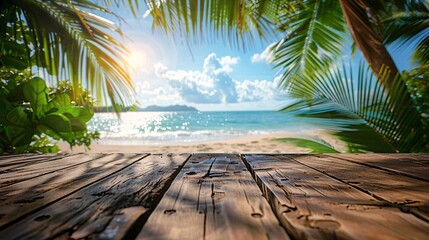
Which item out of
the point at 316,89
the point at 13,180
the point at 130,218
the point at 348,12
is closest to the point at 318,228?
the point at 130,218

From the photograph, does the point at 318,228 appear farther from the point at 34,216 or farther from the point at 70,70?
the point at 70,70

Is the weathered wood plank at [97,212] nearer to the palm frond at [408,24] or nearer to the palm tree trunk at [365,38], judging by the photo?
the palm tree trunk at [365,38]

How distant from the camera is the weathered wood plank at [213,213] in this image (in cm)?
44

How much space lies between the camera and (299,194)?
0.65 metres

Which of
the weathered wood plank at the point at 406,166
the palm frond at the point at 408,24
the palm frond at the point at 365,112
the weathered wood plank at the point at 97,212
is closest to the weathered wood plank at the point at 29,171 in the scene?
the weathered wood plank at the point at 97,212

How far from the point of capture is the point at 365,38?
99.7 inches

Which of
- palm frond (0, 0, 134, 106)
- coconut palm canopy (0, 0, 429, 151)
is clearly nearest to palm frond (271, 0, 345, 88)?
coconut palm canopy (0, 0, 429, 151)

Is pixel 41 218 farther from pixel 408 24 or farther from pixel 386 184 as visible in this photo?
pixel 408 24

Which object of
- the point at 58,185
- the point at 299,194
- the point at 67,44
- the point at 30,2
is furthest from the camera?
the point at 67,44

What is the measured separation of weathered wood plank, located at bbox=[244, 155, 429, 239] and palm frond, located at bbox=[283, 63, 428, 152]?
1764mm

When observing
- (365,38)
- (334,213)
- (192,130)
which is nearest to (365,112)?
(365,38)

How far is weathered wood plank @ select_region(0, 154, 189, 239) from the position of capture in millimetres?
440

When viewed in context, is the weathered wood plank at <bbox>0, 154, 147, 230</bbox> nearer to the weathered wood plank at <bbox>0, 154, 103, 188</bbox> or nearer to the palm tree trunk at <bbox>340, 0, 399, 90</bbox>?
the weathered wood plank at <bbox>0, 154, 103, 188</bbox>

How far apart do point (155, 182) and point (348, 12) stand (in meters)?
2.61
